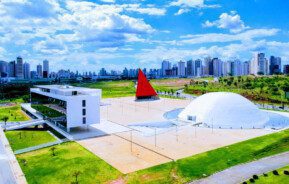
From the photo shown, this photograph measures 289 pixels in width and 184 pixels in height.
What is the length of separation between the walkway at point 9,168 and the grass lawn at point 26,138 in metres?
1.32

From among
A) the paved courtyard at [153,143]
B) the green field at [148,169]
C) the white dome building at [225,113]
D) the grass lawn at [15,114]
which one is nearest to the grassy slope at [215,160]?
the green field at [148,169]

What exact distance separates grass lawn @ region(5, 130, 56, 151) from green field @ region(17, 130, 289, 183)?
434cm

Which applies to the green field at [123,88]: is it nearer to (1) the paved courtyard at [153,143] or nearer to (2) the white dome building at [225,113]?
(2) the white dome building at [225,113]

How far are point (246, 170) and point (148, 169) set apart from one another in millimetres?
9324

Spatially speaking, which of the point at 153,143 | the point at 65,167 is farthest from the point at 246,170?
the point at 65,167

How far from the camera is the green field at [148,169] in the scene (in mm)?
25906

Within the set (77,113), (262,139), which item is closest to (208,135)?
(262,139)

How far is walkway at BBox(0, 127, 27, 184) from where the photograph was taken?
25.7 meters

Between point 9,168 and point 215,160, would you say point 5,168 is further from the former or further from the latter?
point 215,160

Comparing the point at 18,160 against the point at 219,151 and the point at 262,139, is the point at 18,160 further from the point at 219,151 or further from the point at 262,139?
the point at 262,139

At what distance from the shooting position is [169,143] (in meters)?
36.1

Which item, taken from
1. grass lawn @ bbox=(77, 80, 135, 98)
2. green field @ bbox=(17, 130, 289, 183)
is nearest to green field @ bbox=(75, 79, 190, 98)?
grass lawn @ bbox=(77, 80, 135, 98)

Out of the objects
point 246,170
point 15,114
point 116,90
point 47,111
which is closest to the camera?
point 246,170

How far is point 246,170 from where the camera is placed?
27.0m
